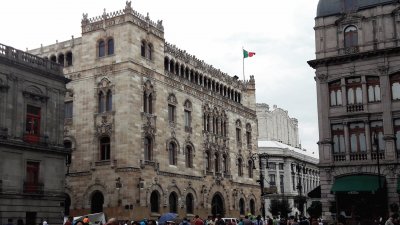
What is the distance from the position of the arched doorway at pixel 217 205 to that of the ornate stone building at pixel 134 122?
0.94ft

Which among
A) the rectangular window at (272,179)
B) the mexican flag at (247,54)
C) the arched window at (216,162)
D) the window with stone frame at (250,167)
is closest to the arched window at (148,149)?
the arched window at (216,162)

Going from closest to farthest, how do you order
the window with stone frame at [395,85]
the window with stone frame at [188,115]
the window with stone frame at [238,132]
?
the window with stone frame at [395,85]
the window with stone frame at [188,115]
the window with stone frame at [238,132]

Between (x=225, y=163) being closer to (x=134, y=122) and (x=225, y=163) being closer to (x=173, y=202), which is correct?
(x=173, y=202)

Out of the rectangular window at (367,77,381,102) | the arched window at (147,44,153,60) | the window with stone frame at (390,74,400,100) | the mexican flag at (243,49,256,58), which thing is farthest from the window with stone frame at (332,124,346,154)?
the mexican flag at (243,49,256,58)

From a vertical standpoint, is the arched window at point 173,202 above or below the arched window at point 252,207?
above

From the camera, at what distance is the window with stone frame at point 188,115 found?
56875 mm

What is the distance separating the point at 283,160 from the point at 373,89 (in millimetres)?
64633

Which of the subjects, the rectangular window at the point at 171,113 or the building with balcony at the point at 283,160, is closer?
the rectangular window at the point at 171,113

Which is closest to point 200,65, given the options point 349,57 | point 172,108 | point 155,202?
point 172,108

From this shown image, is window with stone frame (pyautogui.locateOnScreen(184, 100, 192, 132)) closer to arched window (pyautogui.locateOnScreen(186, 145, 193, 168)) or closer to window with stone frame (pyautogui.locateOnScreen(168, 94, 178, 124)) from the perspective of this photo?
arched window (pyautogui.locateOnScreen(186, 145, 193, 168))

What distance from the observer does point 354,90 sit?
135 feet

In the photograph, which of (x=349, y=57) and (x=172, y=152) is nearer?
(x=349, y=57)

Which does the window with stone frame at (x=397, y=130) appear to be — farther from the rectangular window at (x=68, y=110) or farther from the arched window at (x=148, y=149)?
the rectangular window at (x=68, y=110)

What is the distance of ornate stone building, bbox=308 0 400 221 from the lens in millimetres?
38688
